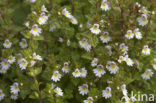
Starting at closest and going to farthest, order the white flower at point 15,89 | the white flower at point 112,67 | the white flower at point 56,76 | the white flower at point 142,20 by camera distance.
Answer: the white flower at point 112,67 → the white flower at point 56,76 → the white flower at point 15,89 → the white flower at point 142,20

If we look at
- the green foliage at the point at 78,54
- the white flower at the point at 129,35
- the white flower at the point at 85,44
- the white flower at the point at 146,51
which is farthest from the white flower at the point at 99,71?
the white flower at the point at 146,51

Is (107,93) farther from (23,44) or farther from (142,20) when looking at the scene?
(23,44)

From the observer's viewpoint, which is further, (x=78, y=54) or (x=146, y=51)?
(x=78, y=54)

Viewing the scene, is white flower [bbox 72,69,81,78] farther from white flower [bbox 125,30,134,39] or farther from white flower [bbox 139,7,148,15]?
white flower [bbox 139,7,148,15]

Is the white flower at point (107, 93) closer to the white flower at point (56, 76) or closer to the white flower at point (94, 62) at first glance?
the white flower at point (94, 62)

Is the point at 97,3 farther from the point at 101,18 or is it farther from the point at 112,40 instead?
the point at 112,40

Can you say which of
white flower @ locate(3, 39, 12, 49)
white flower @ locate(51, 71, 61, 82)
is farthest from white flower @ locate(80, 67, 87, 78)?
white flower @ locate(3, 39, 12, 49)

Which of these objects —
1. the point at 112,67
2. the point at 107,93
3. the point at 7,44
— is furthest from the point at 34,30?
the point at 107,93

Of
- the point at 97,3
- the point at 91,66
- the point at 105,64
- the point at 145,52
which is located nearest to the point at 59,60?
the point at 91,66
